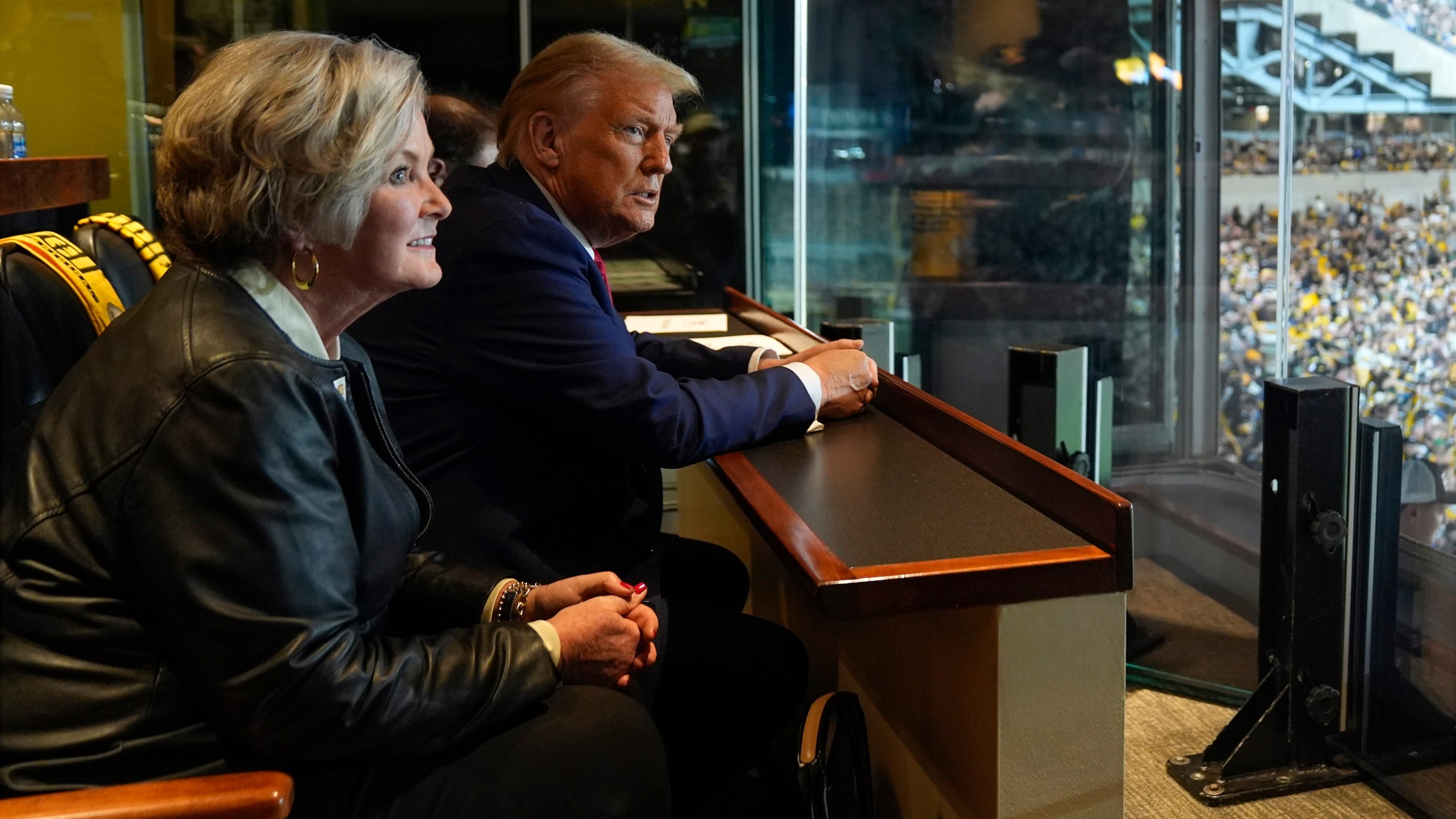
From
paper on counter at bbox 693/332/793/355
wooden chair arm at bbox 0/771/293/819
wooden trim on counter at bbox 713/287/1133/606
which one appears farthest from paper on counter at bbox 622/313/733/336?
wooden chair arm at bbox 0/771/293/819

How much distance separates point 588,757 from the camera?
128 centimetres

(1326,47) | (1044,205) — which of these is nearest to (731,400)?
(1326,47)

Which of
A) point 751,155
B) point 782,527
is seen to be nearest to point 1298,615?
point 782,527

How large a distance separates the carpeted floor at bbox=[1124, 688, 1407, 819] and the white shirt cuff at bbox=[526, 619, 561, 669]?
1.30m

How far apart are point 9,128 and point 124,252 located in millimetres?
968

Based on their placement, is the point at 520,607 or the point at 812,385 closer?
the point at 520,607

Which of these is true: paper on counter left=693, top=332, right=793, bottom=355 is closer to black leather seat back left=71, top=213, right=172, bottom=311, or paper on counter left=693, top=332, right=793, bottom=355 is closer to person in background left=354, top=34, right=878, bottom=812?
person in background left=354, top=34, right=878, bottom=812

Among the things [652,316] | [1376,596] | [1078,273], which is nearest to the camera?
[1376,596]

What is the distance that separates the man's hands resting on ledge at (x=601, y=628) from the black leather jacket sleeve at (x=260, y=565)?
22cm

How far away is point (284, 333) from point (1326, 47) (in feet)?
8.04

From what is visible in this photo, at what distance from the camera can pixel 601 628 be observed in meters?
1.36

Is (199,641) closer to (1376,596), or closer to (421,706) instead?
(421,706)

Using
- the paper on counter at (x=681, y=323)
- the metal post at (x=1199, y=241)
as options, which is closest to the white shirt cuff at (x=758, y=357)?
the paper on counter at (x=681, y=323)

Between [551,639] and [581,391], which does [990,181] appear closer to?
[581,391]
